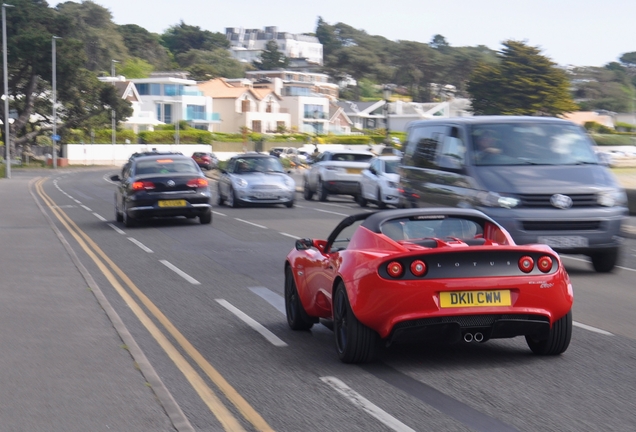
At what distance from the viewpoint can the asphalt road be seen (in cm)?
588

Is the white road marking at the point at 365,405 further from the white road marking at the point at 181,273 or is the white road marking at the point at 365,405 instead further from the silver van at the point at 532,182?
the silver van at the point at 532,182

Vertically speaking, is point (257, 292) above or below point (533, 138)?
below

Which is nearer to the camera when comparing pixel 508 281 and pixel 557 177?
pixel 508 281

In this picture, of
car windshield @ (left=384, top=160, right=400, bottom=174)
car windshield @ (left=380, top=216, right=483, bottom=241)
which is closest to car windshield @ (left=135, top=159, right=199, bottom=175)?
car windshield @ (left=384, top=160, right=400, bottom=174)

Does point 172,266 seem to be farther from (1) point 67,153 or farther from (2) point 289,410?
(1) point 67,153

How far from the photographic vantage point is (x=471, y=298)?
6.95 m

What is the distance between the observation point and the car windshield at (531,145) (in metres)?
13.4

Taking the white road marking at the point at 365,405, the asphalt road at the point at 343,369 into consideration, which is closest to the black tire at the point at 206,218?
the asphalt road at the point at 343,369

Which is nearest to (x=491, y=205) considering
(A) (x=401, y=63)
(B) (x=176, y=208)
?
(B) (x=176, y=208)

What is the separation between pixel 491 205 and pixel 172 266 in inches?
188

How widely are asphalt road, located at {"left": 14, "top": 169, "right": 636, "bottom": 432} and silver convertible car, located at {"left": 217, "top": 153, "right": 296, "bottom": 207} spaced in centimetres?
1404

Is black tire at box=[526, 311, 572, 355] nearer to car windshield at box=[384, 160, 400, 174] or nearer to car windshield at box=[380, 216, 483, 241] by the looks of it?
car windshield at box=[380, 216, 483, 241]

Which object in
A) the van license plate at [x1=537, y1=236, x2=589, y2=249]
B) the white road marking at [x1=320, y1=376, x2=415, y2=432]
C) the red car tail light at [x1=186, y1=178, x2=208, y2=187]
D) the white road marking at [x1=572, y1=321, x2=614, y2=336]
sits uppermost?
the red car tail light at [x1=186, y1=178, x2=208, y2=187]

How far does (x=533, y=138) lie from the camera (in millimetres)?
13594
